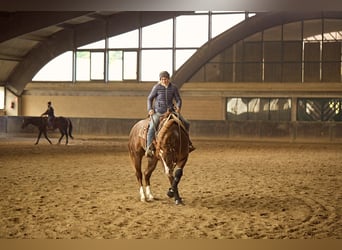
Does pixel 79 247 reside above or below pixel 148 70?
below

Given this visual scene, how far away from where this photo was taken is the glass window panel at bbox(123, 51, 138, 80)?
76.7 feet

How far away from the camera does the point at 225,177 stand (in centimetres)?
993

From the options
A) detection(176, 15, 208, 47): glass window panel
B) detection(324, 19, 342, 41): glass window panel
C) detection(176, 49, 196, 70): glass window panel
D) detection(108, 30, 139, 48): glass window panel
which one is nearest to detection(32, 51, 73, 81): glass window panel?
detection(108, 30, 139, 48): glass window panel

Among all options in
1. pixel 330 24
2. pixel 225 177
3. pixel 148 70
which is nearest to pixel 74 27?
pixel 148 70

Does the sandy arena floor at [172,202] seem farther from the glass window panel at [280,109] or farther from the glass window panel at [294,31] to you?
the glass window panel at [294,31]

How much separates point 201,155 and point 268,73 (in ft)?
29.9

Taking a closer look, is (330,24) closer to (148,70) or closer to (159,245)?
(148,70)

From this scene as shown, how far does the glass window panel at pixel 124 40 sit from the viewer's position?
23156 mm

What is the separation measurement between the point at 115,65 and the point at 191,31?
3533 mm

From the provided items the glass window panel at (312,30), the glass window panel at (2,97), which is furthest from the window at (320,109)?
the glass window panel at (2,97)

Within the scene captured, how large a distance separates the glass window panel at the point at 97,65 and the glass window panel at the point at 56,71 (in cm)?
87

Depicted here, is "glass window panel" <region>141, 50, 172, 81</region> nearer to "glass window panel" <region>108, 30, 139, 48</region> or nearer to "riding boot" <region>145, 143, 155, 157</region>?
"glass window panel" <region>108, 30, 139, 48</region>

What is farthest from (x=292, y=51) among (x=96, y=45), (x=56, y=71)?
(x=56, y=71)

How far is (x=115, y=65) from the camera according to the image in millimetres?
24016
